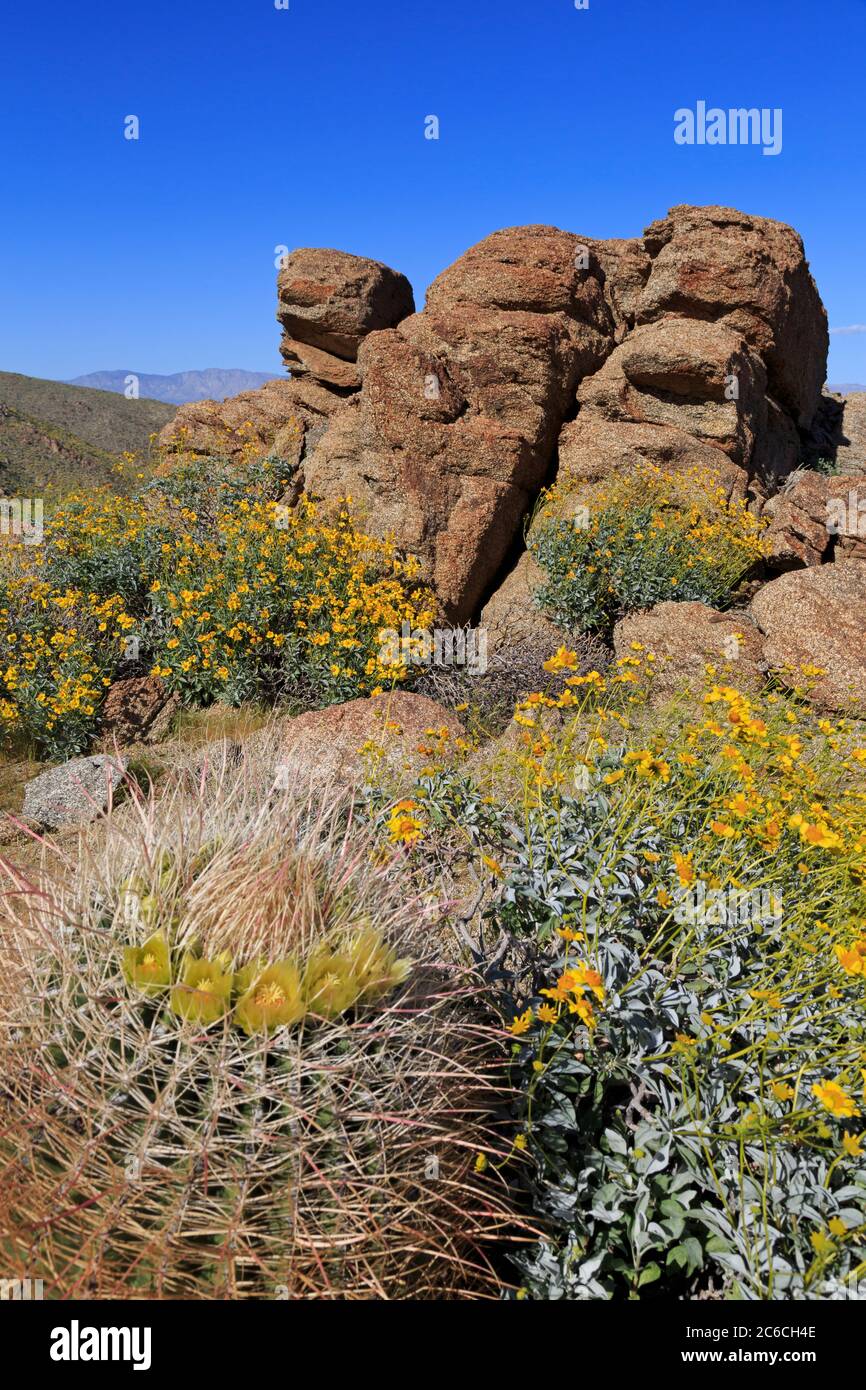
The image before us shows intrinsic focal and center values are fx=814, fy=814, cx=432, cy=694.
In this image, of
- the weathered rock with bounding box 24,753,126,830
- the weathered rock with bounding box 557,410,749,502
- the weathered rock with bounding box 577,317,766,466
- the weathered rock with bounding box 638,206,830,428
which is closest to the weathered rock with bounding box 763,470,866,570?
the weathered rock with bounding box 557,410,749,502

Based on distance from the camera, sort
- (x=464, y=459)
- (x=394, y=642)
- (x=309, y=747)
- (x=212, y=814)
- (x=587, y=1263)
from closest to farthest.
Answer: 1. (x=587, y=1263)
2. (x=212, y=814)
3. (x=309, y=747)
4. (x=394, y=642)
5. (x=464, y=459)

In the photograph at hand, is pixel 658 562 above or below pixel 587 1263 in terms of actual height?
above

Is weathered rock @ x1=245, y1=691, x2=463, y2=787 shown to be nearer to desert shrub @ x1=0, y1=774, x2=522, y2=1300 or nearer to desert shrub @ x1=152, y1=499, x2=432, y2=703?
desert shrub @ x1=152, y1=499, x2=432, y2=703

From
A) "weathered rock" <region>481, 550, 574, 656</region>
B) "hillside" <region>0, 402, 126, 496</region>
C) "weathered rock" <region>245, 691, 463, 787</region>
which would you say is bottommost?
"weathered rock" <region>245, 691, 463, 787</region>

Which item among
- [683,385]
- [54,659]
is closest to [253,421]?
[54,659]

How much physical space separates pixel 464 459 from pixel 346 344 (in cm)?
335

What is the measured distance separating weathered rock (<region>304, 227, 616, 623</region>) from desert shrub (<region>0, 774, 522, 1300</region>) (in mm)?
5928

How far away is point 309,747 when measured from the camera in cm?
469

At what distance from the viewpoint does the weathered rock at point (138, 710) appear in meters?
5.85

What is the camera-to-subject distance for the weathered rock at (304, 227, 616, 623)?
759cm

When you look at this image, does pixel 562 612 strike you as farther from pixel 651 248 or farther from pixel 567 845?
pixel 651 248

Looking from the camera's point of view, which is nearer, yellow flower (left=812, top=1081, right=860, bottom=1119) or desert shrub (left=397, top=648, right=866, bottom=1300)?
yellow flower (left=812, top=1081, right=860, bottom=1119)
